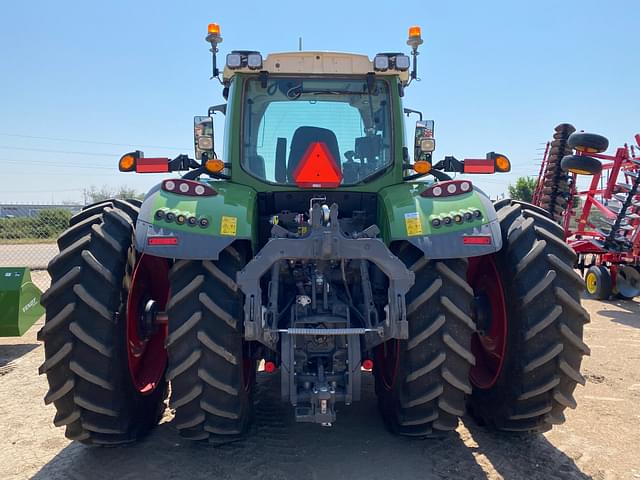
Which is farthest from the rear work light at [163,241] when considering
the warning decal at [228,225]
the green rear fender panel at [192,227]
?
the warning decal at [228,225]

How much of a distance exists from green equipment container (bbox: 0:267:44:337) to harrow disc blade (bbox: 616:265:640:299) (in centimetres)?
938

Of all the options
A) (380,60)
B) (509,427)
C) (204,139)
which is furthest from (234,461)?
(380,60)

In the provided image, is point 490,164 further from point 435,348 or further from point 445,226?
point 435,348

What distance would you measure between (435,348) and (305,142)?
5.91ft

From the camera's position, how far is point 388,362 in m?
3.37

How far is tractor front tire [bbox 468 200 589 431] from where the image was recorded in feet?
9.62

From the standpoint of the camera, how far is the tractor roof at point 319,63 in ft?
11.9

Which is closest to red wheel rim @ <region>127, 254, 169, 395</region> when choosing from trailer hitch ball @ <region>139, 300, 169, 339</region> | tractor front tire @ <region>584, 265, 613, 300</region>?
trailer hitch ball @ <region>139, 300, 169, 339</region>

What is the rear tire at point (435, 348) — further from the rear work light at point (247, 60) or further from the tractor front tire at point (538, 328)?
the rear work light at point (247, 60)

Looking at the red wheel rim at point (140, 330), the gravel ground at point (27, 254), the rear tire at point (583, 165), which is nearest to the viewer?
the red wheel rim at point (140, 330)

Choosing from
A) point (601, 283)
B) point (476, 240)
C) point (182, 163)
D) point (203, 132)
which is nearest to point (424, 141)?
point (476, 240)

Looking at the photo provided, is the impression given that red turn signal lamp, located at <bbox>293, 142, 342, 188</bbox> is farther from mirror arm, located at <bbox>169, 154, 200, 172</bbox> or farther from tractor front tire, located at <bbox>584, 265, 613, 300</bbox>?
tractor front tire, located at <bbox>584, 265, 613, 300</bbox>

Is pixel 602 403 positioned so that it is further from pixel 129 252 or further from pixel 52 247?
pixel 52 247

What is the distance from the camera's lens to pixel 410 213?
9.80 feet
